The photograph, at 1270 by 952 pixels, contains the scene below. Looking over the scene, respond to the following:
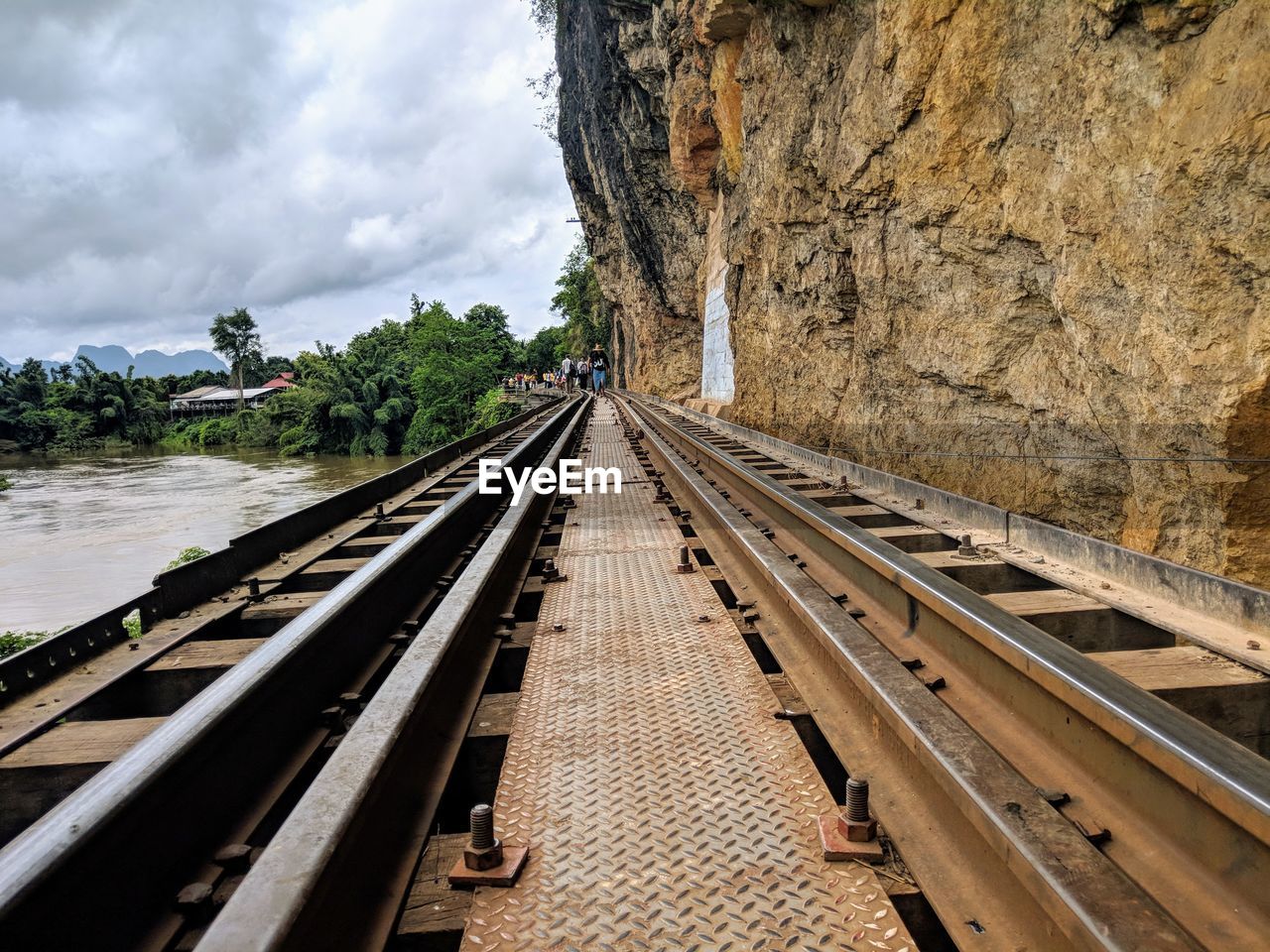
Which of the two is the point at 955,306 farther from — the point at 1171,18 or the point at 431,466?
the point at 431,466

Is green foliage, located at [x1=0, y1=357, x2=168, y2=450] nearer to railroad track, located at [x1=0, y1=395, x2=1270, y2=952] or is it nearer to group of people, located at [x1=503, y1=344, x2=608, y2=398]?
group of people, located at [x1=503, y1=344, x2=608, y2=398]

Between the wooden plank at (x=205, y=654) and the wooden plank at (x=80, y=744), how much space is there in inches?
17.4

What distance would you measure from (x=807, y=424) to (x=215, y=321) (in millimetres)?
124170

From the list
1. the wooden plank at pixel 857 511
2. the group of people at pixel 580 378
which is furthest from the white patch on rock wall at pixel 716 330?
the group of people at pixel 580 378

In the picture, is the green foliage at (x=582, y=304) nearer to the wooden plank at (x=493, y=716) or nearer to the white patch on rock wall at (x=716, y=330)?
the white patch on rock wall at (x=716, y=330)

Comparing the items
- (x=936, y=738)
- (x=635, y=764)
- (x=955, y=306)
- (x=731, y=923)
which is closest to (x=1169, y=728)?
(x=936, y=738)

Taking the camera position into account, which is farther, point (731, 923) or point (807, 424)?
point (807, 424)

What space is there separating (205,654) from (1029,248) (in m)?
7.47

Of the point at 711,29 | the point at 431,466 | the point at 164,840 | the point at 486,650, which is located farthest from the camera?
the point at 711,29

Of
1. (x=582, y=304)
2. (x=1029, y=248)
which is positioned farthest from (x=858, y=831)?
(x=582, y=304)

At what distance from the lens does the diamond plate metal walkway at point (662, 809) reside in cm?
182

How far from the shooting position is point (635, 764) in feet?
8.55

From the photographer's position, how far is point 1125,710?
6.69 ft

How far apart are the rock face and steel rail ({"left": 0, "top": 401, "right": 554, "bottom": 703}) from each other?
20.4 ft
